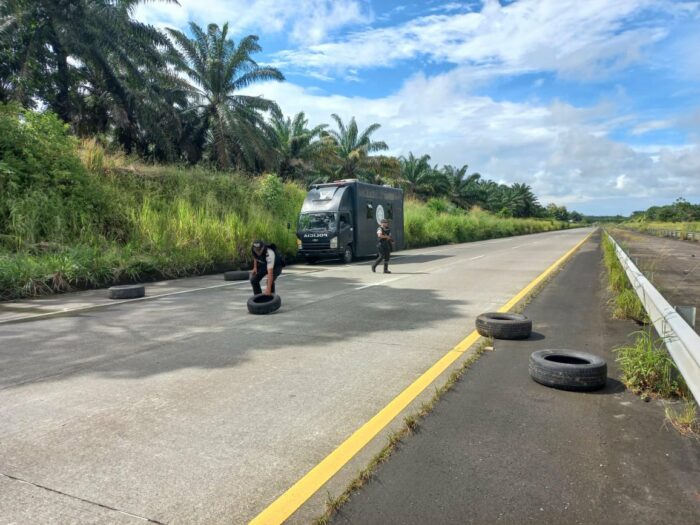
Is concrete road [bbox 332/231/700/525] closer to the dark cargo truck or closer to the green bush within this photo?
the green bush

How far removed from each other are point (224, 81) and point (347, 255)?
54.6 feet

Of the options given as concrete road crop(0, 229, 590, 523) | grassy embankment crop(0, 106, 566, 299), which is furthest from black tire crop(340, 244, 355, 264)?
concrete road crop(0, 229, 590, 523)

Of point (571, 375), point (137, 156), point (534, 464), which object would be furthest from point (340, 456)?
point (137, 156)

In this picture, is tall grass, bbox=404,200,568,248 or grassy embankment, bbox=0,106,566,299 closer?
grassy embankment, bbox=0,106,566,299

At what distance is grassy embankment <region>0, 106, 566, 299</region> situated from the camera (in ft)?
37.9

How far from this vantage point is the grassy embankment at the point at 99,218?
11.6 metres

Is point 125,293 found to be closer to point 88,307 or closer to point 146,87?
point 88,307

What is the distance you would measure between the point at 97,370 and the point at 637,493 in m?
4.73

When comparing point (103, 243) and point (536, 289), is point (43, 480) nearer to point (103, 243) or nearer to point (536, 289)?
point (536, 289)

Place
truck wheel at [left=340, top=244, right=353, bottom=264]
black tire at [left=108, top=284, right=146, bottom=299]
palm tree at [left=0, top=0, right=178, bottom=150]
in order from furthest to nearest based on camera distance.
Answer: palm tree at [left=0, top=0, right=178, bottom=150], truck wheel at [left=340, top=244, right=353, bottom=264], black tire at [left=108, top=284, right=146, bottom=299]

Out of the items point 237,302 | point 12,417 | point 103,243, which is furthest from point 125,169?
point 12,417

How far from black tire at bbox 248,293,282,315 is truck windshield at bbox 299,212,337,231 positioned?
967cm

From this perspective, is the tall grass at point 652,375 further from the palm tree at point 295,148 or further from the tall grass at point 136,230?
the palm tree at point 295,148

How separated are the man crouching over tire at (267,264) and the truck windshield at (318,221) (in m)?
8.87
